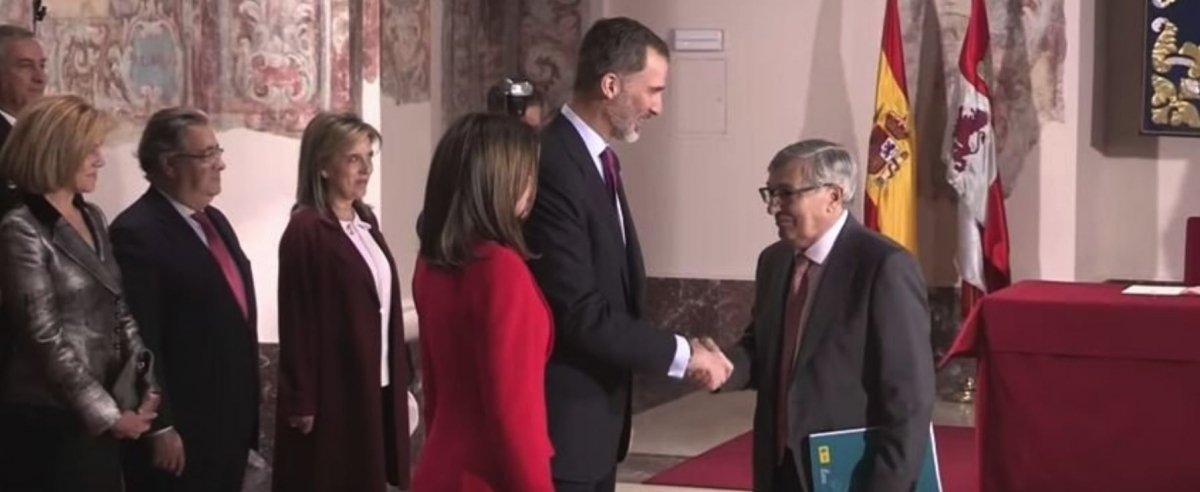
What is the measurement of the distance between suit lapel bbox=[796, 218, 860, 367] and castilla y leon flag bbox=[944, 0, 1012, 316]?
5987 mm

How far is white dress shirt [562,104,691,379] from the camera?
4.54 metres

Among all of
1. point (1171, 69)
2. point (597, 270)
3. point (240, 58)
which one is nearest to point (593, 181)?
point (597, 270)

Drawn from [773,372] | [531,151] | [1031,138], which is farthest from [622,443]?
[1031,138]

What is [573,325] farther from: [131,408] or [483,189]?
[131,408]

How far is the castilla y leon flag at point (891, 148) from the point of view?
1045cm

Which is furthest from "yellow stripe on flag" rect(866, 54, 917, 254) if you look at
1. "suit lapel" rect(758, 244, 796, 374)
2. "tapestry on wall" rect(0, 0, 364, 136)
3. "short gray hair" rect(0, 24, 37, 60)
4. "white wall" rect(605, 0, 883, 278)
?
"suit lapel" rect(758, 244, 796, 374)

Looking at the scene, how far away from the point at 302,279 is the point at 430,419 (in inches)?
74.2

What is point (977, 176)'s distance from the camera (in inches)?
407

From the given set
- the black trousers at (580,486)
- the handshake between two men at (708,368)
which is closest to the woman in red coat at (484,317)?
the black trousers at (580,486)

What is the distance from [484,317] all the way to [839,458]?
0.89 meters

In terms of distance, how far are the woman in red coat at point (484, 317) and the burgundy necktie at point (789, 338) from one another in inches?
25.7

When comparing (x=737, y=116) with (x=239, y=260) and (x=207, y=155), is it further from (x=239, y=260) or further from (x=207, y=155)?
(x=207, y=155)

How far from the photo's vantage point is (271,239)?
26.2ft

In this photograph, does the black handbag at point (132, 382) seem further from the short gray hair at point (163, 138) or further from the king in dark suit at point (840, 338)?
the king in dark suit at point (840, 338)
